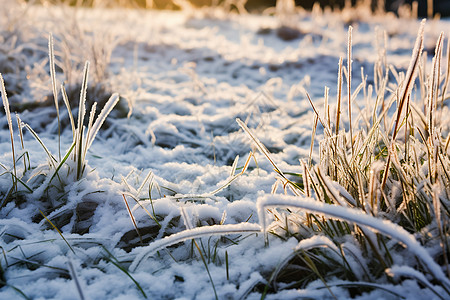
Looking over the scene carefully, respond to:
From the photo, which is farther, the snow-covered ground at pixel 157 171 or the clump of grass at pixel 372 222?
the snow-covered ground at pixel 157 171

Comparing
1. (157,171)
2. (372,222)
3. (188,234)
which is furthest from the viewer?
(157,171)

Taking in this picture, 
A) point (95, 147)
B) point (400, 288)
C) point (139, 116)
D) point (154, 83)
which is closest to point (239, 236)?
point (400, 288)

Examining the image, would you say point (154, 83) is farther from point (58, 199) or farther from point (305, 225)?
point (305, 225)

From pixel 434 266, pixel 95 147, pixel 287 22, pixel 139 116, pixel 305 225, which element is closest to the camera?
pixel 434 266

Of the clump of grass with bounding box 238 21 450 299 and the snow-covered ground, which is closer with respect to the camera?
the clump of grass with bounding box 238 21 450 299

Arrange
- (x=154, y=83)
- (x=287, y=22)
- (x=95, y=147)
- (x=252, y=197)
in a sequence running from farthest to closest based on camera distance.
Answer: (x=287, y=22)
(x=154, y=83)
(x=95, y=147)
(x=252, y=197)

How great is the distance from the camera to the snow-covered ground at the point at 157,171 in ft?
2.87

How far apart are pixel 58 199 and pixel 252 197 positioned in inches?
25.0

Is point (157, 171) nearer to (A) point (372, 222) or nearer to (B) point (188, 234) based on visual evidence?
(B) point (188, 234)

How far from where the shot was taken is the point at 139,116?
2.12 m

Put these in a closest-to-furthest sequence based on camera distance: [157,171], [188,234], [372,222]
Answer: [372,222], [188,234], [157,171]

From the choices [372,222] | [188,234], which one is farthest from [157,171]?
[372,222]

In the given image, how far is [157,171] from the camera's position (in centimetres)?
151

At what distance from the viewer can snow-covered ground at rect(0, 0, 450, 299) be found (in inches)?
34.5
